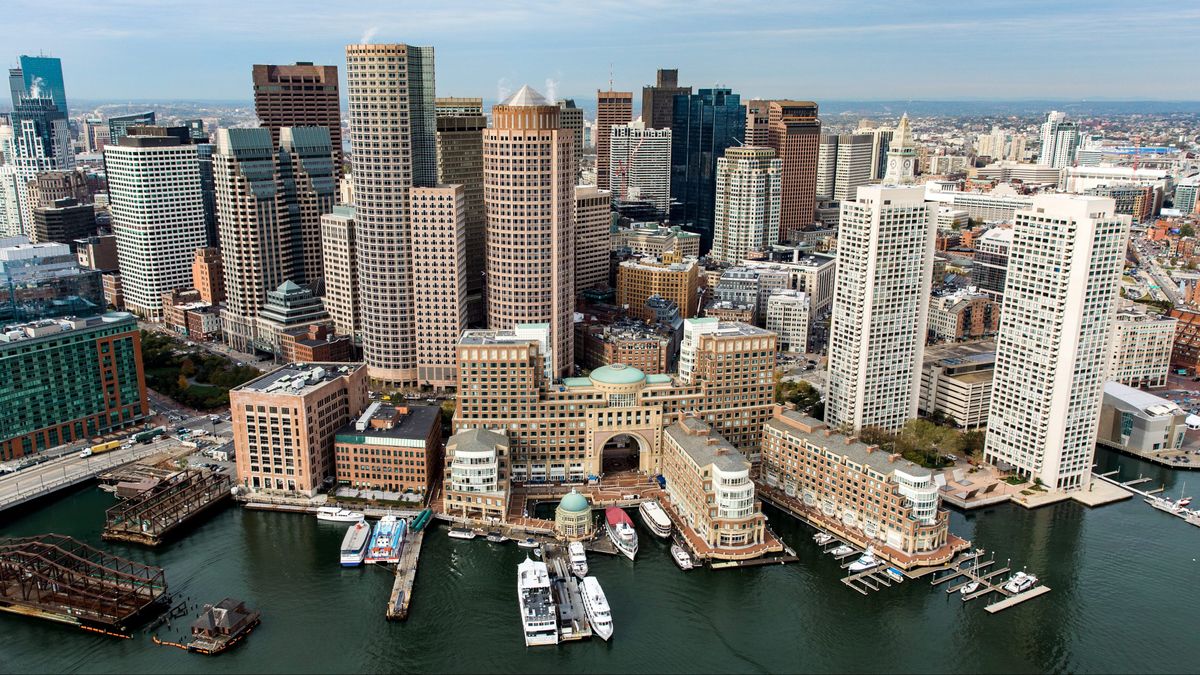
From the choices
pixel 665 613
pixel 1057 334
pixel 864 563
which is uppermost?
pixel 1057 334

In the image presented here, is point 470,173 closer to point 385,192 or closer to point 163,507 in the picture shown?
point 385,192

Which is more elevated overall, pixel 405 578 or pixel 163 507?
pixel 163 507

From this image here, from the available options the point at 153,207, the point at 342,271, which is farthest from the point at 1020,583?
the point at 153,207

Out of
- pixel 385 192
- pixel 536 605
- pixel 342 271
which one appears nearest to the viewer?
pixel 536 605

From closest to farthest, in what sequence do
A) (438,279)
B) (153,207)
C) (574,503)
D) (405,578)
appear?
(405,578)
(574,503)
(438,279)
(153,207)

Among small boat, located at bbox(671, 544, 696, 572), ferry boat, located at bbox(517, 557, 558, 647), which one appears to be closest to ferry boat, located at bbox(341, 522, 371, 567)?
ferry boat, located at bbox(517, 557, 558, 647)
